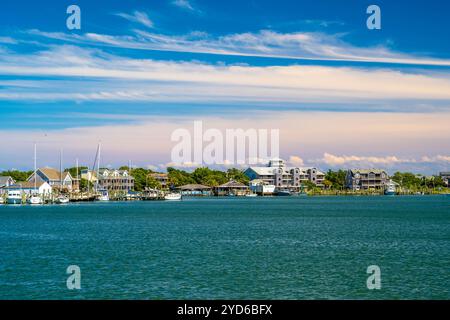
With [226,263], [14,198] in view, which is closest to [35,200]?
[14,198]

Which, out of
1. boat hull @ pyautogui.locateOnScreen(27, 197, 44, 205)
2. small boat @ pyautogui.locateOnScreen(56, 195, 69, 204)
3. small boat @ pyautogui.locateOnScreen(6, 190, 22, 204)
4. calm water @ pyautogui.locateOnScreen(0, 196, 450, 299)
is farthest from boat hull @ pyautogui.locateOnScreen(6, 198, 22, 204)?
calm water @ pyautogui.locateOnScreen(0, 196, 450, 299)

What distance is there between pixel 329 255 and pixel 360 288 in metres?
12.9

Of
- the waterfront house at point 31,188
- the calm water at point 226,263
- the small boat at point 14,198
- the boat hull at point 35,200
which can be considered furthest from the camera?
the waterfront house at point 31,188

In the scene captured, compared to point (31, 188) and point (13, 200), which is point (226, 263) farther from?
point (31, 188)

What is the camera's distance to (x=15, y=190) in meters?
172

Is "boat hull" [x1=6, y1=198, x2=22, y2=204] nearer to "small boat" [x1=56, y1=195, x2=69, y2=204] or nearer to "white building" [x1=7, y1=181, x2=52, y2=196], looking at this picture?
"white building" [x1=7, y1=181, x2=52, y2=196]

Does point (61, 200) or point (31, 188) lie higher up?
point (31, 188)

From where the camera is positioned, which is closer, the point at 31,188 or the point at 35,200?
the point at 35,200

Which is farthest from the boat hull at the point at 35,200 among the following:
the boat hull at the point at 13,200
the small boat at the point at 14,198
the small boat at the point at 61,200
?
the small boat at the point at 14,198

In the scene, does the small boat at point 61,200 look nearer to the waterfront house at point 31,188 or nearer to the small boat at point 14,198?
the waterfront house at point 31,188

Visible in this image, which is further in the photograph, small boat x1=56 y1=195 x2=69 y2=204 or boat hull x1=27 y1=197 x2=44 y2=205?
small boat x1=56 y1=195 x2=69 y2=204

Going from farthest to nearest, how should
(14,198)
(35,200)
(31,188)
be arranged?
(31,188) < (14,198) < (35,200)

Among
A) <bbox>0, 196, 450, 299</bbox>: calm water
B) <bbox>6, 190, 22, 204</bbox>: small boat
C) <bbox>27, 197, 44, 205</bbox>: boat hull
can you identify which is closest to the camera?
<bbox>0, 196, 450, 299</bbox>: calm water

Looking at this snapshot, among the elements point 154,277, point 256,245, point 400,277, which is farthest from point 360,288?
point 256,245
